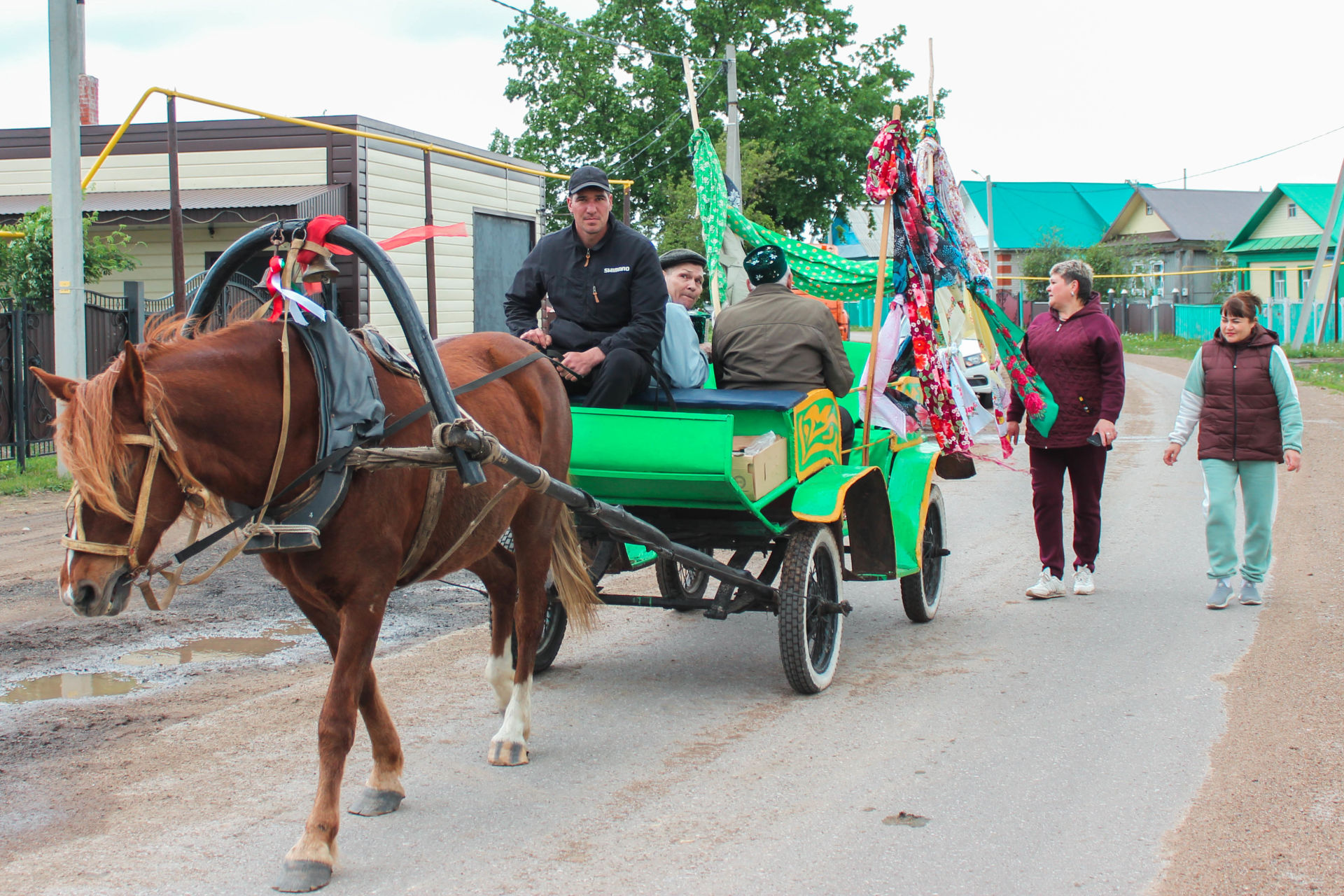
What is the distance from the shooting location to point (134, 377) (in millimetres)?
3184

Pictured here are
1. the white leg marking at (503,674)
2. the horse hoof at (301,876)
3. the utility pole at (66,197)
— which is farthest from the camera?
the utility pole at (66,197)

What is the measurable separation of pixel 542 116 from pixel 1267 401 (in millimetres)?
34999

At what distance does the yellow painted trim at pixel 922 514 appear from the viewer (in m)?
6.45

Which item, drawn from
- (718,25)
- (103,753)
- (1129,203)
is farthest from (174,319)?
(1129,203)

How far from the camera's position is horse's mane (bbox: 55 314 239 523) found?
122 inches

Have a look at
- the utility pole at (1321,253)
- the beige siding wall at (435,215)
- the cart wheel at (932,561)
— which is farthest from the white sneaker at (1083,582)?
the utility pole at (1321,253)

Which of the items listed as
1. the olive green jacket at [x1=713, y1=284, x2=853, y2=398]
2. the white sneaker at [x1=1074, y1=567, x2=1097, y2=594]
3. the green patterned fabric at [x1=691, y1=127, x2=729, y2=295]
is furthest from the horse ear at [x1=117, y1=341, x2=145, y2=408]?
the white sneaker at [x1=1074, y1=567, x2=1097, y2=594]

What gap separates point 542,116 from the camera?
39.6 meters

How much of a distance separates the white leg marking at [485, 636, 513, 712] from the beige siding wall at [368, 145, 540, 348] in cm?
1314

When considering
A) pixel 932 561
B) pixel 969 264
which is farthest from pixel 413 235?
pixel 932 561

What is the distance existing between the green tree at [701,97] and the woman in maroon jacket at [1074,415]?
31183 millimetres

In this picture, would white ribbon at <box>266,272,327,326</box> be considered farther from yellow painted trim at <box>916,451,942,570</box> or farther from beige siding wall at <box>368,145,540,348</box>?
beige siding wall at <box>368,145,540,348</box>

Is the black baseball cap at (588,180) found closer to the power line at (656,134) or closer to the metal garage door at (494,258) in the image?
the metal garage door at (494,258)

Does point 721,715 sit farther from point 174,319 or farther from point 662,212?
point 662,212
